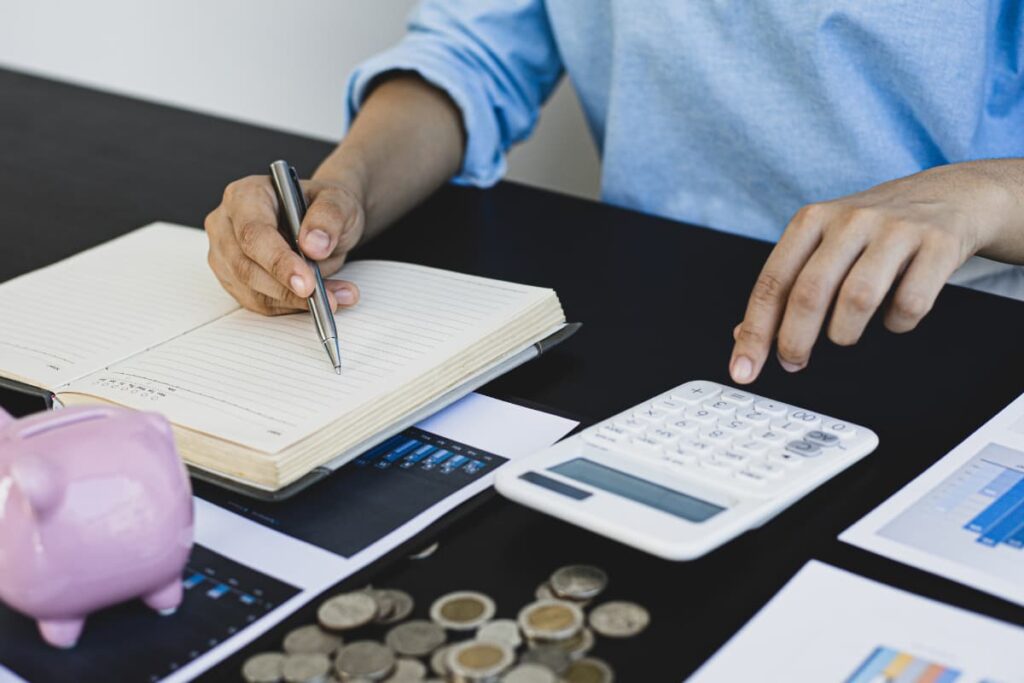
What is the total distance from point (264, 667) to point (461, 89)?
861 millimetres

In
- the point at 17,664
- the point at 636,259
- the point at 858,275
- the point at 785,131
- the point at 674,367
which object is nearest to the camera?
the point at 17,664

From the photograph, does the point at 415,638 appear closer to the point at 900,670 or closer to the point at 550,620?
the point at 550,620

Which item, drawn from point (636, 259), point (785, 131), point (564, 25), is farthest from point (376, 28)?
point (636, 259)

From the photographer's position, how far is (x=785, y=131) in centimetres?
121

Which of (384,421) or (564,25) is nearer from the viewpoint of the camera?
(384,421)

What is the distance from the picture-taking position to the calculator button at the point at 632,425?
0.70m

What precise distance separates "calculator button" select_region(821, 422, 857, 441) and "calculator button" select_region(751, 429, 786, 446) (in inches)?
1.3

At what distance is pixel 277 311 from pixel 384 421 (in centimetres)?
20

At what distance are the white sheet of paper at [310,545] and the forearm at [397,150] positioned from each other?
0.37 meters

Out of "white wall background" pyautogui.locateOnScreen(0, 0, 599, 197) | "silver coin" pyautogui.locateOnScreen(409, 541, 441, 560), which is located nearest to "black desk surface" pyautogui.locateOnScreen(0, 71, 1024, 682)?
"silver coin" pyautogui.locateOnScreen(409, 541, 441, 560)

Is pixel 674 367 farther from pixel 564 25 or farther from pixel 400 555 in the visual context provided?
pixel 564 25

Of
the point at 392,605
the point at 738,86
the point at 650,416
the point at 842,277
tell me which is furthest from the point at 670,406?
the point at 738,86

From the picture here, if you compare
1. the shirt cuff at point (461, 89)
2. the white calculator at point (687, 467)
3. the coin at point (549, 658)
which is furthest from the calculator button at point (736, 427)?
the shirt cuff at point (461, 89)

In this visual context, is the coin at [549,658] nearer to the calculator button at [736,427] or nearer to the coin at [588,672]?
the coin at [588,672]
